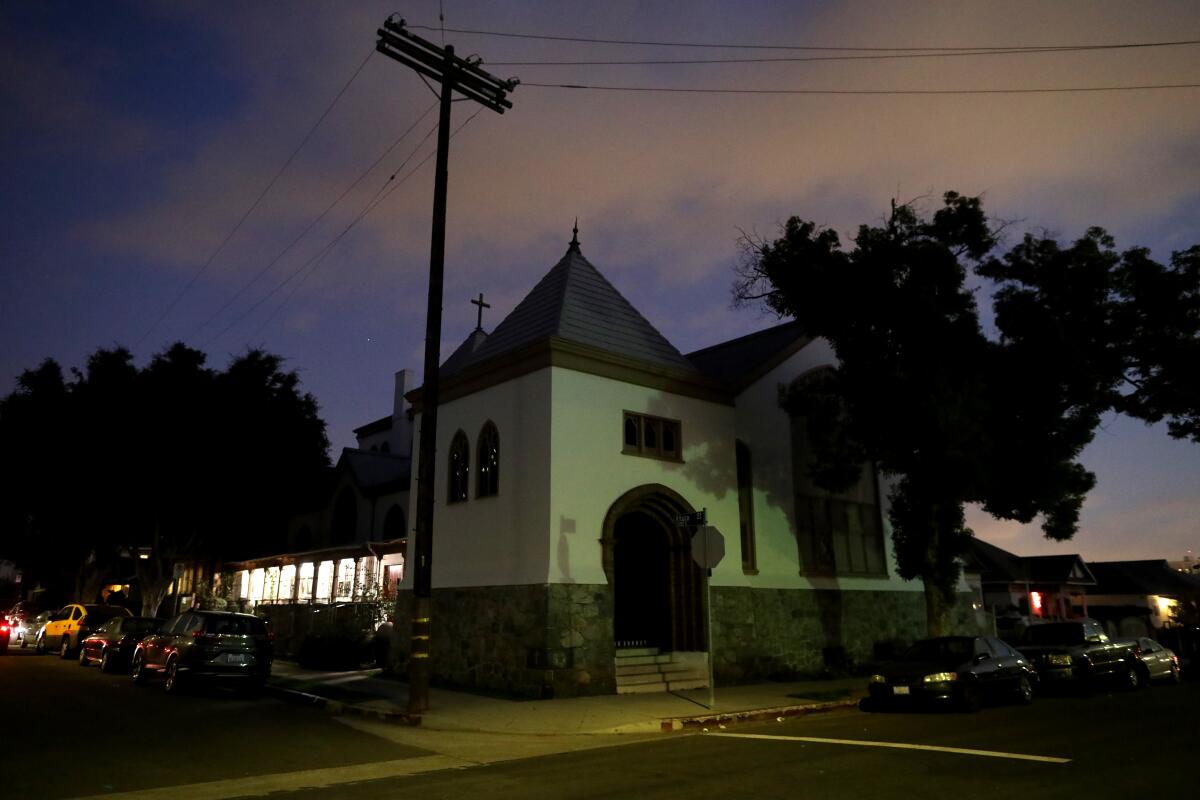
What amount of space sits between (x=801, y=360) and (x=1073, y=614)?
38444 mm

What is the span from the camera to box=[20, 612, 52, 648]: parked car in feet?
103

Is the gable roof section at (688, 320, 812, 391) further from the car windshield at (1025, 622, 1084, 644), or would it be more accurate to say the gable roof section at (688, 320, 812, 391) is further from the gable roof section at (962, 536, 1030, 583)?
the gable roof section at (962, 536, 1030, 583)

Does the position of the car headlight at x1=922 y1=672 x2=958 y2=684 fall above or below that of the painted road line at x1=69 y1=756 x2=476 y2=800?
above

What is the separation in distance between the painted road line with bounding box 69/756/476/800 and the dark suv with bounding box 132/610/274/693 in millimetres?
7935

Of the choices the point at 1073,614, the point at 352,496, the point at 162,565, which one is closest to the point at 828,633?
the point at 352,496

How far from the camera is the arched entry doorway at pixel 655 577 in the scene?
18516 mm

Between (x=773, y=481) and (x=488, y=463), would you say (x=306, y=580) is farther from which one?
(x=773, y=481)

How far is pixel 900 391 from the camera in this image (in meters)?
18.3

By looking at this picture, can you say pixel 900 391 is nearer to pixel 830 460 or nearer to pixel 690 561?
pixel 830 460

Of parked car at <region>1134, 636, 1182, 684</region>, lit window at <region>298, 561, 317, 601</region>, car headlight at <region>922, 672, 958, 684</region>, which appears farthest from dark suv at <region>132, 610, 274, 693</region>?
parked car at <region>1134, 636, 1182, 684</region>

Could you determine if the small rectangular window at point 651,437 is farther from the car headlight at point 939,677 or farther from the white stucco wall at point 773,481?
the car headlight at point 939,677

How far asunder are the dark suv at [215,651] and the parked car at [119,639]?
431 cm

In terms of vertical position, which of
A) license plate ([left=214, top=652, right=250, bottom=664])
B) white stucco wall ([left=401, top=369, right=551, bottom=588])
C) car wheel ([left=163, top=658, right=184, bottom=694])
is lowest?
car wheel ([left=163, top=658, right=184, bottom=694])

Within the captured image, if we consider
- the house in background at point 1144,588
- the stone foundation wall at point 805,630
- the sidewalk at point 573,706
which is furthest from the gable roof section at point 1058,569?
the sidewalk at point 573,706
